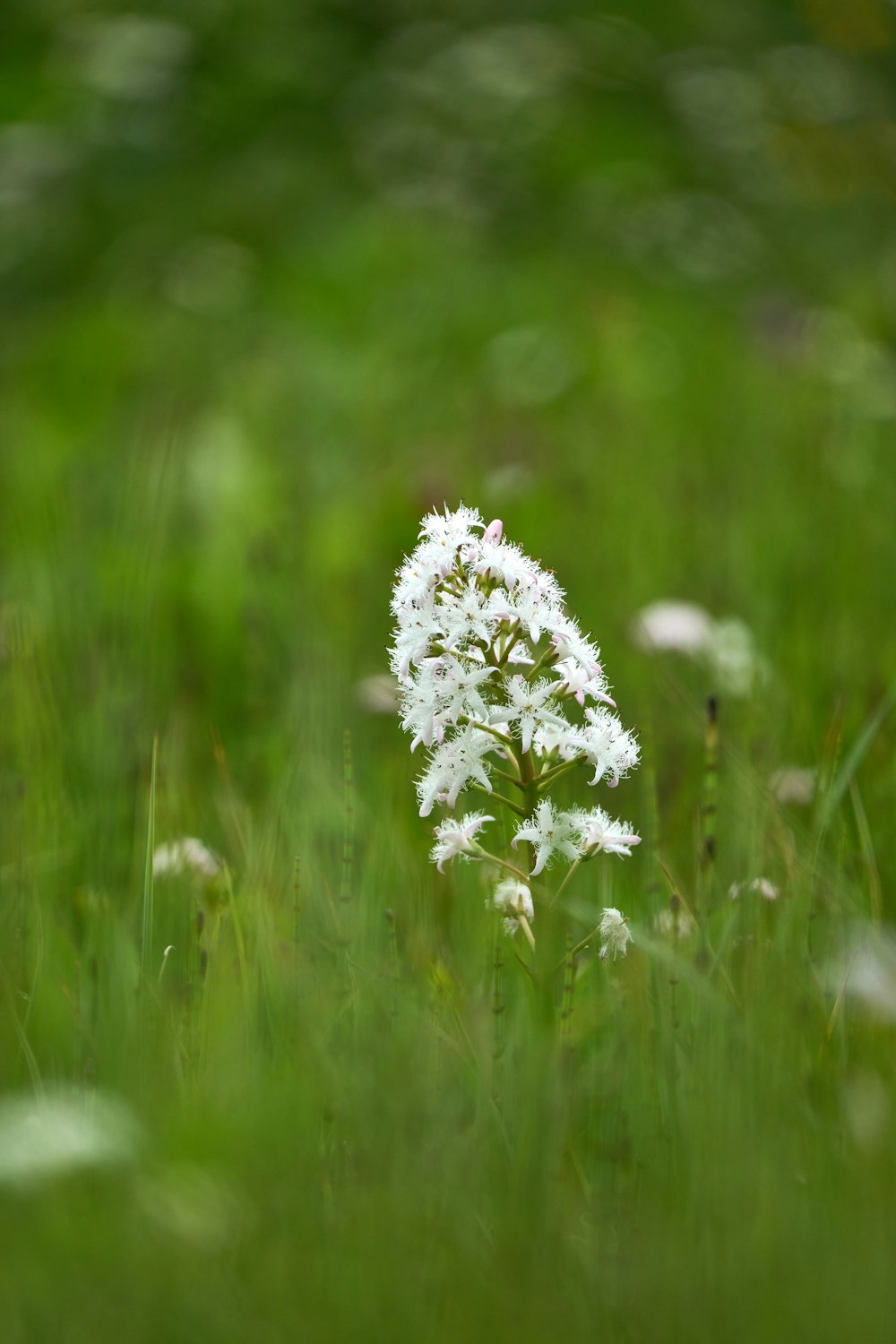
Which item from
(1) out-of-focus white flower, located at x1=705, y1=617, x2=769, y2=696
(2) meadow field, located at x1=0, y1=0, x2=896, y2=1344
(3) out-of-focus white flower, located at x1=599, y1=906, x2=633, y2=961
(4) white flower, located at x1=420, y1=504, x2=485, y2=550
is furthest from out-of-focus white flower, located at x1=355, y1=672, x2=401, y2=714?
(3) out-of-focus white flower, located at x1=599, y1=906, x2=633, y2=961

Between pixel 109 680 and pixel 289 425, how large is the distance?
304 cm

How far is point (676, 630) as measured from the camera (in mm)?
2334

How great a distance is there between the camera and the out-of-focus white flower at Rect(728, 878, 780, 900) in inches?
51.4

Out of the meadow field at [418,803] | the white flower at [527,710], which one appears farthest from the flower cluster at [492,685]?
the meadow field at [418,803]

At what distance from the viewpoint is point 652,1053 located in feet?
3.63

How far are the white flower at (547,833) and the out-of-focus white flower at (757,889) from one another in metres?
0.21

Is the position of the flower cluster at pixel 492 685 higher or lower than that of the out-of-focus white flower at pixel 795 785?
lower

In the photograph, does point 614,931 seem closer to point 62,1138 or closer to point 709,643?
point 62,1138

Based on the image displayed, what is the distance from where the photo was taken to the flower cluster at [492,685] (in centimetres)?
121

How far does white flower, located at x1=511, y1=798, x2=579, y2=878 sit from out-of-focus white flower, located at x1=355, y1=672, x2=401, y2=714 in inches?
35.0

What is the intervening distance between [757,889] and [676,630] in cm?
108

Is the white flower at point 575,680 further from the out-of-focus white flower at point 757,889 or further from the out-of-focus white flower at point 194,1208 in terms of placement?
the out-of-focus white flower at point 194,1208

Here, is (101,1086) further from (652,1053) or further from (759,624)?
(759,624)

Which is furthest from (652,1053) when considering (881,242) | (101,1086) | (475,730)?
(881,242)
